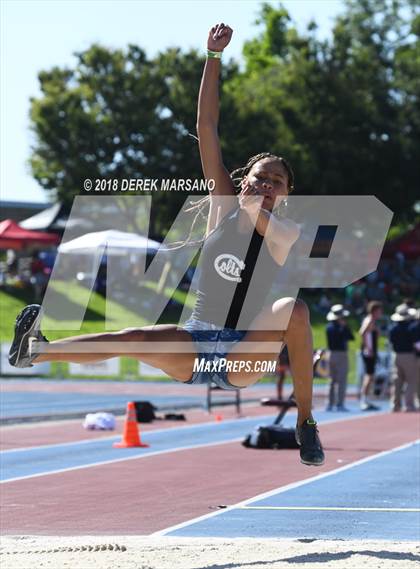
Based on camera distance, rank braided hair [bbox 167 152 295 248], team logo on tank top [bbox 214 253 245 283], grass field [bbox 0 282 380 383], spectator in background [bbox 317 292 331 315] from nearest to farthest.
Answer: team logo on tank top [bbox 214 253 245 283] → braided hair [bbox 167 152 295 248] → grass field [bbox 0 282 380 383] → spectator in background [bbox 317 292 331 315]

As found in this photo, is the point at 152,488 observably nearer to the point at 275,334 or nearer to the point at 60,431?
the point at 275,334

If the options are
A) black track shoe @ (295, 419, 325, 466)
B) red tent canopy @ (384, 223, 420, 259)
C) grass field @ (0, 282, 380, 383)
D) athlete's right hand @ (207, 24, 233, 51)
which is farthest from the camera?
red tent canopy @ (384, 223, 420, 259)

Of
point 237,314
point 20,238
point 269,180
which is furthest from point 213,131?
point 20,238

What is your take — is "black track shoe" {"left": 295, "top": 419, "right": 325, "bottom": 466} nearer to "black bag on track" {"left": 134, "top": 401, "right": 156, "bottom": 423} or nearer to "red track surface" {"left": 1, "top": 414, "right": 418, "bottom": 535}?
"red track surface" {"left": 1, "top": 414, "right": 418, "bottom": 535}

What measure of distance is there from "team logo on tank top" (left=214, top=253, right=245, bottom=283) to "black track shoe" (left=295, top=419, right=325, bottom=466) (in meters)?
1.03

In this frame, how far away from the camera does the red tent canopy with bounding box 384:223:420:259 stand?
5059 cm

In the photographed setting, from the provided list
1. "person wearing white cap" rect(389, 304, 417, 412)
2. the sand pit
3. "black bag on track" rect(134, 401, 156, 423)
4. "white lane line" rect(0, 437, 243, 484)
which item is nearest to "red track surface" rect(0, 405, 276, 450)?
→ "black bag on track" rect(134, 401, 156, 423)

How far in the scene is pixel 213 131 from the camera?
729cm

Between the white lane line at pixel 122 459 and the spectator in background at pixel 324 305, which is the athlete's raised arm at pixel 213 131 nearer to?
the white lane line at pixel 122 459

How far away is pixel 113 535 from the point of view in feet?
28.3

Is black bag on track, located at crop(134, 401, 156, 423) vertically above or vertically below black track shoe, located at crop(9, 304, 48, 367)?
above

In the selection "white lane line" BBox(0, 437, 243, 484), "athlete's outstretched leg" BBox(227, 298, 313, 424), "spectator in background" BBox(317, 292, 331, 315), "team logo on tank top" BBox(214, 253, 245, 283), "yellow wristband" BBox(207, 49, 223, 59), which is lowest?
"white lane line" BBox(0, 437, 243, 484)

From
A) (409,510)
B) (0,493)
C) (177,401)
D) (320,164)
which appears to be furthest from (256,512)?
(320,164)

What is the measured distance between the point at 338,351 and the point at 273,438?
8202 mm
